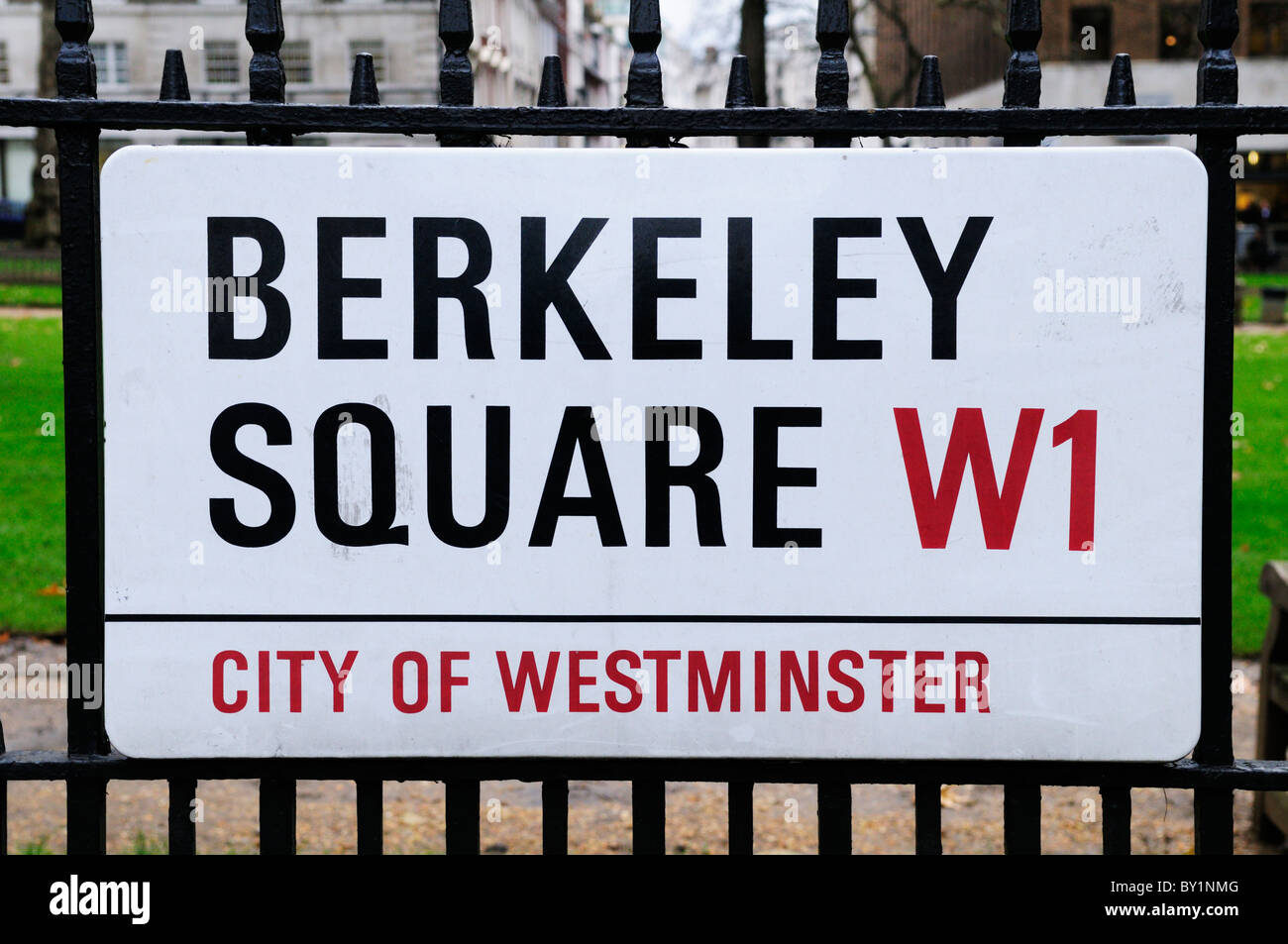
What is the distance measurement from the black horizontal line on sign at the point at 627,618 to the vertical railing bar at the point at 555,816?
13.6 inches

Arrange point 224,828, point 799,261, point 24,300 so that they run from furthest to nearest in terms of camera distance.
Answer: point 24,300, point 224,828, point 799,261

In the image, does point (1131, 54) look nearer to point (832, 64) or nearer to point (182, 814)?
point (832, 64)

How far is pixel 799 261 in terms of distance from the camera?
2.60 meters

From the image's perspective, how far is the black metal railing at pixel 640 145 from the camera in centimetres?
257

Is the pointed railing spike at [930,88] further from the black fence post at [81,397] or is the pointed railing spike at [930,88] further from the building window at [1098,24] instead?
the building window at [1098,24]

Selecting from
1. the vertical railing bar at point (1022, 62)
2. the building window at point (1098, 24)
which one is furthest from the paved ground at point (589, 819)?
the building window at point (1098, 24)

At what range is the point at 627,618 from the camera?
262 cm

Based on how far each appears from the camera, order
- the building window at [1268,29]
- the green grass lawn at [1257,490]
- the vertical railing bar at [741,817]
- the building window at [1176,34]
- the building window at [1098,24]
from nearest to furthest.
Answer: the vertical railing bar at [741,817]
the green grass lawn at [1257,490]
the building window at [1176,34]
the building window at [1098,24]
the building window at [1268,29]

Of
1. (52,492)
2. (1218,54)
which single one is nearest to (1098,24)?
(52,492)

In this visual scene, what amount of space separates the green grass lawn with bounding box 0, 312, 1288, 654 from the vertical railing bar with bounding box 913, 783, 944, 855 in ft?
6.53

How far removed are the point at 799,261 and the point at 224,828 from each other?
3054 millimetres

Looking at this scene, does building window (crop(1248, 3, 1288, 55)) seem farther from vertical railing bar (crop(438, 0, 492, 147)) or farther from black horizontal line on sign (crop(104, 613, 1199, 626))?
vertical railing bar (crop(438, 0, 492, 147))
